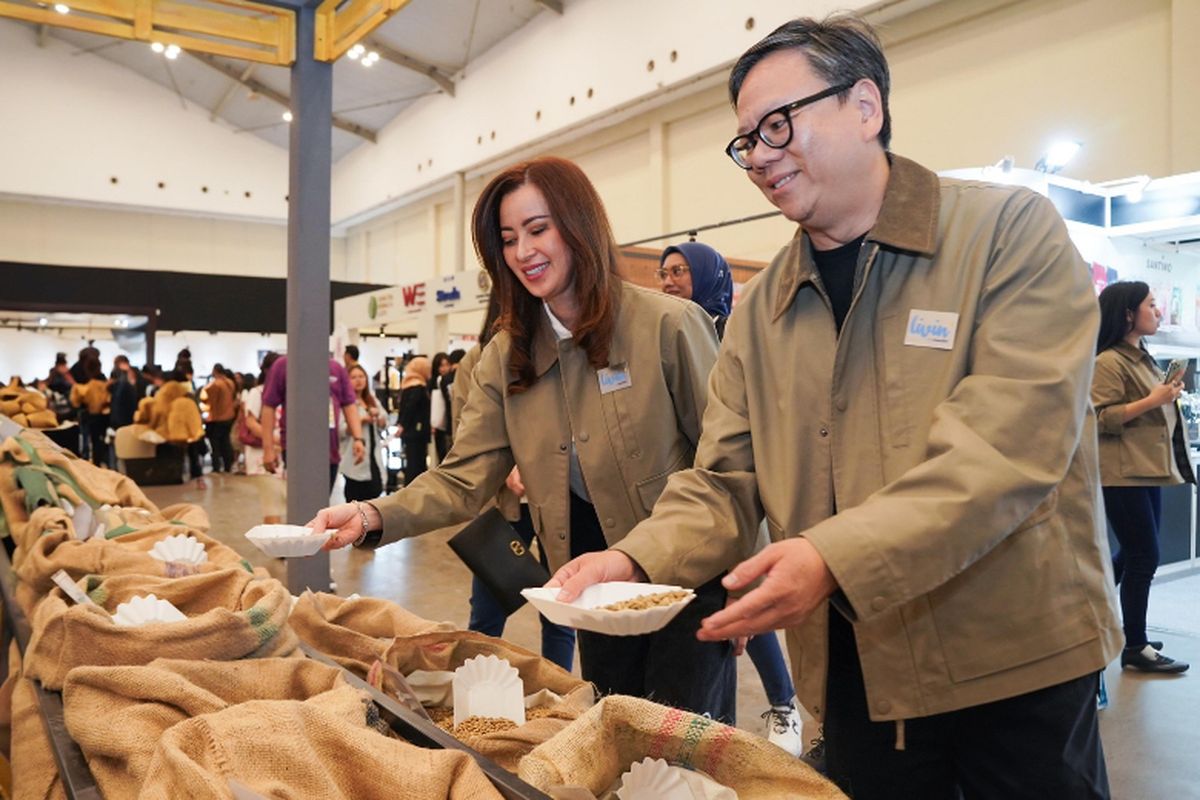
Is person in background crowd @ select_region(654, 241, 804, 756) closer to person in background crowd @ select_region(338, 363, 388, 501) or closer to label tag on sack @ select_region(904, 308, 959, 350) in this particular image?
label tag on sack @ select_region(904, 308, 959, 350)

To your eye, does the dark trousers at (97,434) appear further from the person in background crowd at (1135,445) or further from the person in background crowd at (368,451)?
the person in background crowd at (1135,445)

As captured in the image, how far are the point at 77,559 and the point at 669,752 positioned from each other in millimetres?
1357

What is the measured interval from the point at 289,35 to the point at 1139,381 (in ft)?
13.3

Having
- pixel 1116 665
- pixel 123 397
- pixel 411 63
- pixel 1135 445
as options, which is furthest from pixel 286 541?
pixel 411 63

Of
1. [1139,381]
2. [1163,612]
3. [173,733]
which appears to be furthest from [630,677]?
[1163,612]

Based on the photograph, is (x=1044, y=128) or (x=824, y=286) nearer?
(x=824, y=286)

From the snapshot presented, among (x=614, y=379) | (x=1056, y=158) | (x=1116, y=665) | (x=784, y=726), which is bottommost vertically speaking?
(x=1116, y=665)

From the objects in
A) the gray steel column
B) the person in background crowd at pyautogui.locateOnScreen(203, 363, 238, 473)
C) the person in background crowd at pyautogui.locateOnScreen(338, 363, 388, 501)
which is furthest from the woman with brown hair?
the person in background crowd at pyautogui.locateOnScreen(203, 363, 238, 473)

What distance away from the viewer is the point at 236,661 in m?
1.33

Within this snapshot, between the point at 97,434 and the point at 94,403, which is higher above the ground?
the point at 94,403

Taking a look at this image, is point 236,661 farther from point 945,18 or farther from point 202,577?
point 945,18

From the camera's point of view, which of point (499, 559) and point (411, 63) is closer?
point (499, 559)

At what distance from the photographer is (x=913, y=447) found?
1285mm

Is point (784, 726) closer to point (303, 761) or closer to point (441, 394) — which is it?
point (303, 761)
